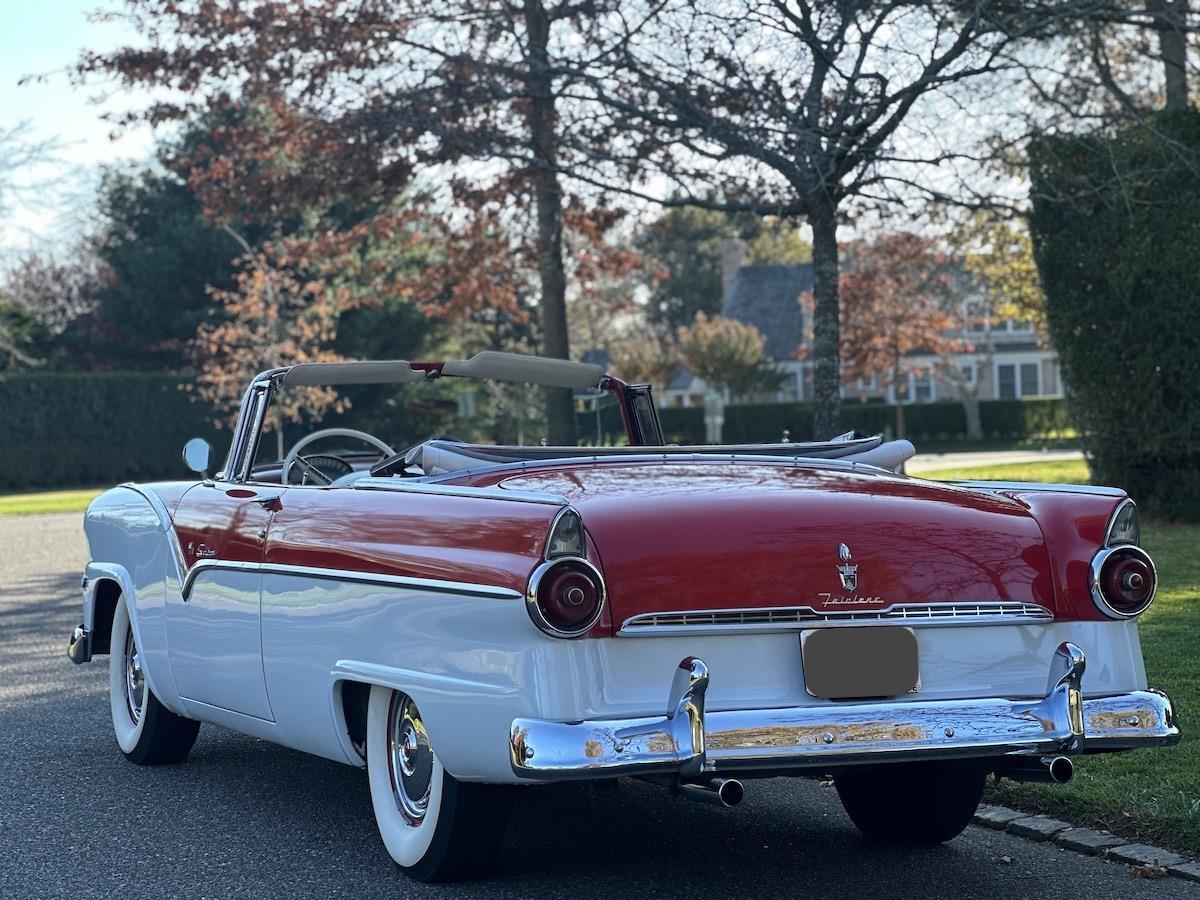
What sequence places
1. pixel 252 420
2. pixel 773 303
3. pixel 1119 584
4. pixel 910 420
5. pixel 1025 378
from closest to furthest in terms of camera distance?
pixel 1119 584
pixel 252 420
pixel 910 420
pixel 1025 378
pixel 773 303

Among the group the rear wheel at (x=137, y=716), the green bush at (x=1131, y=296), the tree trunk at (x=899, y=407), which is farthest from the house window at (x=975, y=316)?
the rear wheel at (x=137, y=716)

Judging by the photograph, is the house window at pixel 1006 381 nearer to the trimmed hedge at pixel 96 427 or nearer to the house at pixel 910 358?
the house at pixel 910 358

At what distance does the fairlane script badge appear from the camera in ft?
13.6

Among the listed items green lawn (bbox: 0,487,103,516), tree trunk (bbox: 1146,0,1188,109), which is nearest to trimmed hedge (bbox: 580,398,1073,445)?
green lawn (bbox: 0,487,103,516)

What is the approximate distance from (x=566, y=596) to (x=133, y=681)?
3.36 m

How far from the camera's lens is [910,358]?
191 ft

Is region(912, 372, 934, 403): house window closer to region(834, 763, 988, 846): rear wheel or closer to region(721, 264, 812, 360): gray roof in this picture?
region(721, 264, 812, 360): gray roof

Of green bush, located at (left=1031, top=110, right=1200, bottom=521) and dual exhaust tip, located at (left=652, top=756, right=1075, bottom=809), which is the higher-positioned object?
green bush, located at (left=1031, top=110, right=1200, bottom=521)

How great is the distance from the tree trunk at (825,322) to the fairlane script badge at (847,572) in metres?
9.38

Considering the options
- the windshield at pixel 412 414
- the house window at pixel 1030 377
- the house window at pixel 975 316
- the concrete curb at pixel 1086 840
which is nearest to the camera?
the concrete curb at pixel 1086 840

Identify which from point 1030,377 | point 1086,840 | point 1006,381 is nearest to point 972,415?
point 1030,377

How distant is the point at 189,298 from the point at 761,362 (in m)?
23.1

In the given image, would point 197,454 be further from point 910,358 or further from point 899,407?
point 910,358

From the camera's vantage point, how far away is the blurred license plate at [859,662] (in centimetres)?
410
